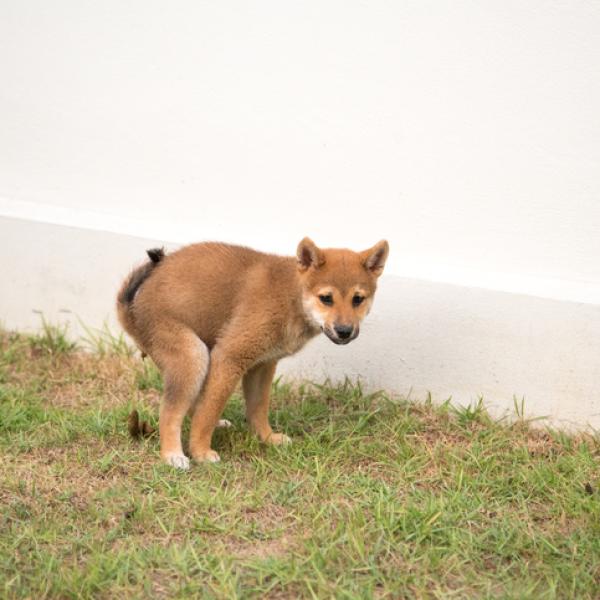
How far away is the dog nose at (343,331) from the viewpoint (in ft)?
17.4

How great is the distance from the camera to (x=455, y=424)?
19.4ft

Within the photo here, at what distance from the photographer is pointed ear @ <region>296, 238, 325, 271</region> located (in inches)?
216

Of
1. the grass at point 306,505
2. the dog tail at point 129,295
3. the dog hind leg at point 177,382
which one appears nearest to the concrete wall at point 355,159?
the grass at point 306,505

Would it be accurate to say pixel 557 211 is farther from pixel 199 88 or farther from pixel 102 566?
pixel 102 566

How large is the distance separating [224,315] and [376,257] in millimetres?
1025

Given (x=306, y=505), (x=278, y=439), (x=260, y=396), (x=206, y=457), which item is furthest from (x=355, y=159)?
(x=306, y=505)

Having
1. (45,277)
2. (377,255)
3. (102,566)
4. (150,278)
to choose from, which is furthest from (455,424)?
(45,277)

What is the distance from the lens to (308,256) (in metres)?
5.54

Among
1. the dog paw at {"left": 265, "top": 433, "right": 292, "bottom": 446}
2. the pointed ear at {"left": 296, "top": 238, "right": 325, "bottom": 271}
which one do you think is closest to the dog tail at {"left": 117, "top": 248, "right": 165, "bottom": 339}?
the pointed ear at {"left": 296, "top": 238, "right": 325, "bottom": 271}

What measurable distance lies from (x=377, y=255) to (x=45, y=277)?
330 centimetres

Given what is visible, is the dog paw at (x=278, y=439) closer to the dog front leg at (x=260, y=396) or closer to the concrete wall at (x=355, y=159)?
the dog front leg at (x=260, y=396)

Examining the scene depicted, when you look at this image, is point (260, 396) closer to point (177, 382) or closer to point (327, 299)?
point (177, 382)

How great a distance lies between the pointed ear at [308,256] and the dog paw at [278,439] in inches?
43.7

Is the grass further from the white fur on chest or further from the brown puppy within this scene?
the white fur on chest
